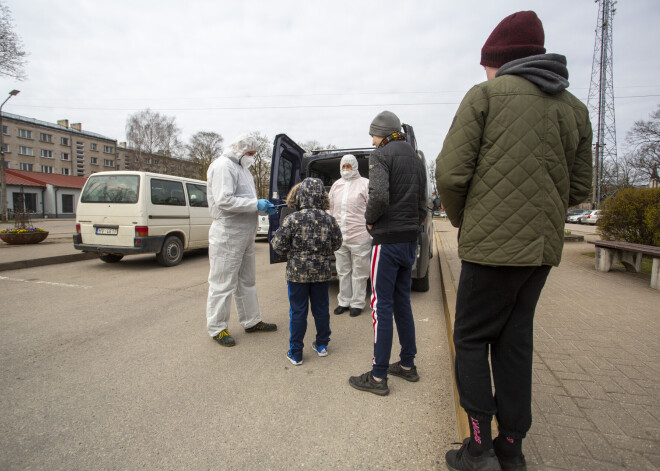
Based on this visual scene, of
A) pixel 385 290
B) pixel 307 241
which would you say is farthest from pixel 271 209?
pixel 385 290

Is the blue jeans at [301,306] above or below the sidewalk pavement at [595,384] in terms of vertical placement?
above

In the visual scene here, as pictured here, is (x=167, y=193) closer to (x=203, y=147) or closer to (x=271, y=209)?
(x=271, y=209)

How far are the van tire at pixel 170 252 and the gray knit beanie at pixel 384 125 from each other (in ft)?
20.7

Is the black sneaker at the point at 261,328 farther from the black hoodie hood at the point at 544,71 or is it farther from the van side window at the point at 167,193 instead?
the van side window at the point at 167,193

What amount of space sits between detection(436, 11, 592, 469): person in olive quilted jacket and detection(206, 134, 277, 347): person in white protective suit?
2.23 meters

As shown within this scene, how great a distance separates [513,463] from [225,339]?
259 centimetres

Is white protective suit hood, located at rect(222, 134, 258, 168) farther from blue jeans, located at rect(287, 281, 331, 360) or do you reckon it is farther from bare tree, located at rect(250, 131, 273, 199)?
bare tree, located at rect(250, 131, 273, 199)

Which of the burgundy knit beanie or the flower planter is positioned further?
the flower planter

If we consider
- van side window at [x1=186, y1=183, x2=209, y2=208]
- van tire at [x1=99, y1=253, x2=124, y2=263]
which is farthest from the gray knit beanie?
van tire at [x1=99, y1=253, x2=124, y2=263]

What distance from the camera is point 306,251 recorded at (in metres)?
2.90

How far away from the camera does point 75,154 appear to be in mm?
50438

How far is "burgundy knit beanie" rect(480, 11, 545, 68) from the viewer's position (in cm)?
160

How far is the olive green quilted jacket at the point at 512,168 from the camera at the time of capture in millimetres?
1496

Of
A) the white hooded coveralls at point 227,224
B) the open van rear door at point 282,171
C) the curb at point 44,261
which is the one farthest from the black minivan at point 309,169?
the curb at point 44,261
